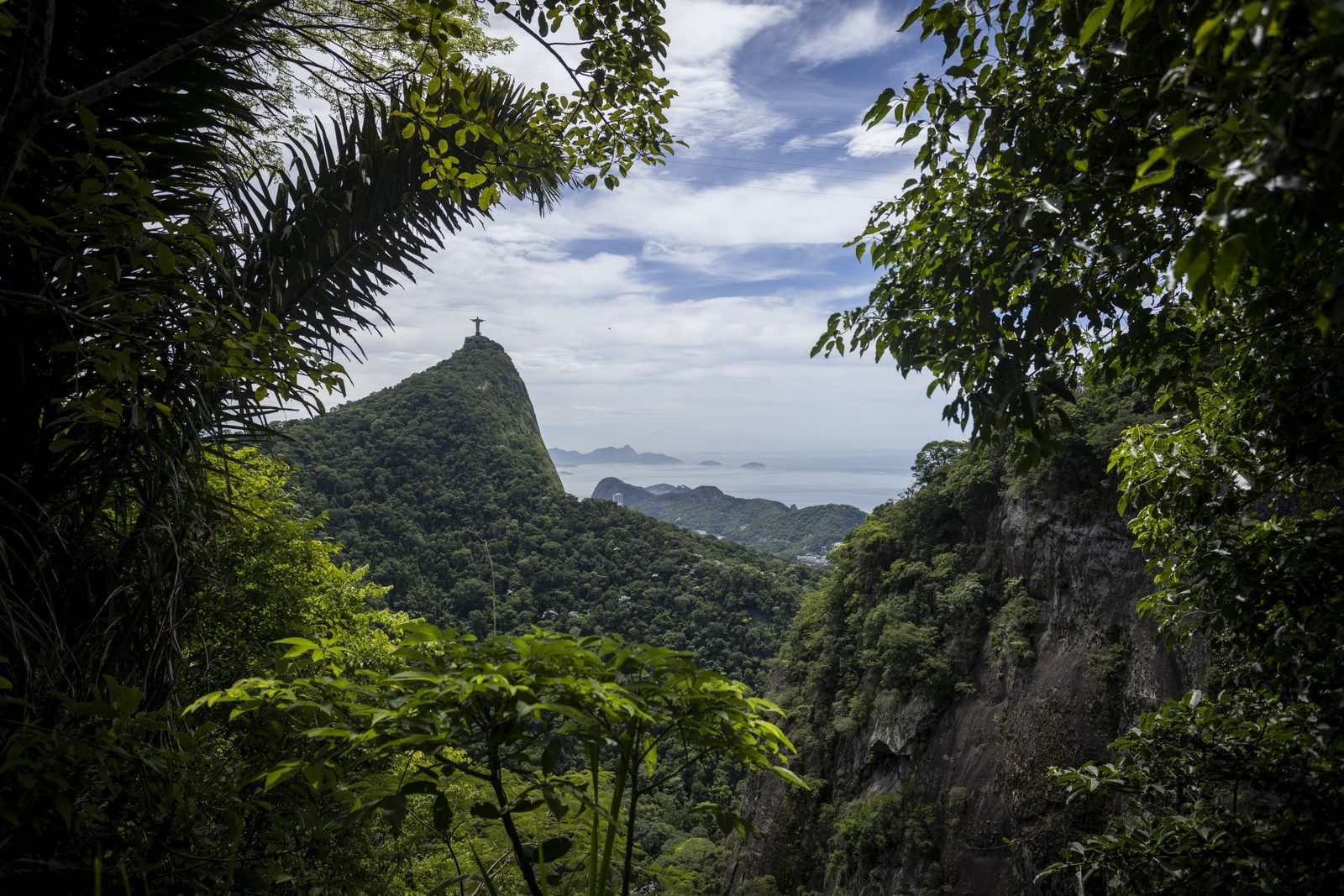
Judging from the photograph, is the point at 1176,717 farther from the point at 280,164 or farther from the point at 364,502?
the point at 364,502

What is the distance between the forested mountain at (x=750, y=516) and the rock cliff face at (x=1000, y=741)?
17465mm

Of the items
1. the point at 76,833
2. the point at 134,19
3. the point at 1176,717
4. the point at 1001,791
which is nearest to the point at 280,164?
the point at 134,19

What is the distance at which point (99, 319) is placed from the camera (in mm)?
1468

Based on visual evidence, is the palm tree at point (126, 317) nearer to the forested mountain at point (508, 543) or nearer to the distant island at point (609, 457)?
the forested mountain at point (508, 543)

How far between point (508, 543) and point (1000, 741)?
19.2 m

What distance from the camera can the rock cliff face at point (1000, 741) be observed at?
7.54m

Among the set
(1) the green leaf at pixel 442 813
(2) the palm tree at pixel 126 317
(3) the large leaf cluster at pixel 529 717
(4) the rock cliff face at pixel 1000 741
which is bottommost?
(4) the rock cliff face at pixel 1000 741

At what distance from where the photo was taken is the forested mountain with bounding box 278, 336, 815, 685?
1911 centimetres

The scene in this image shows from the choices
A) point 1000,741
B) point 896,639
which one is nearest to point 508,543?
point 896,639

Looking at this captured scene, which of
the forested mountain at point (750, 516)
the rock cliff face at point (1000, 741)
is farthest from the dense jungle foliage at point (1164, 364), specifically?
the forested mountain at point (750, 516)

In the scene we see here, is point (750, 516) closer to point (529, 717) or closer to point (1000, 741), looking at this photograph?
point (1000, 741)

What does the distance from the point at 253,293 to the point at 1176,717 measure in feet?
13.4

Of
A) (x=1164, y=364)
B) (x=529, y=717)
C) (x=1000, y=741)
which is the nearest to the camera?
(x=529, y=717)

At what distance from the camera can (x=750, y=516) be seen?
72.2 meters
